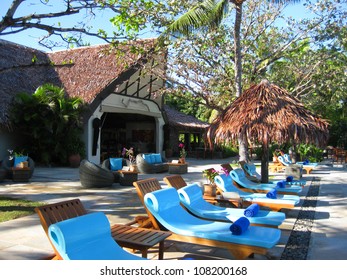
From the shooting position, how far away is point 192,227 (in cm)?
455

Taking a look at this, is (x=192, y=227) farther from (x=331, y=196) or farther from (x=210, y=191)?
(x=331, y=196)

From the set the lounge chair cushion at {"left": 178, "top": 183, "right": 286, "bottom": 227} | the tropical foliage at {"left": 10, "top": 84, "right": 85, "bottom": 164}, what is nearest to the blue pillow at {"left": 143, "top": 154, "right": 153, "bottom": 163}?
the tropical foliage at {"left": 10, "top": 84, "right": 85, "bottom": 164}

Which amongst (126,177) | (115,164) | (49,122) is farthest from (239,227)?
(49,122)

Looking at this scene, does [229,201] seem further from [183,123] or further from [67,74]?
[183,123]

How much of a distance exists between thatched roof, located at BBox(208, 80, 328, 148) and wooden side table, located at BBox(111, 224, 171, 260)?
401 cm

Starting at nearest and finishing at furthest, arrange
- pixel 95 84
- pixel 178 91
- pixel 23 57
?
pixel 178 91 → pixel 95 84 → pixel 23 57

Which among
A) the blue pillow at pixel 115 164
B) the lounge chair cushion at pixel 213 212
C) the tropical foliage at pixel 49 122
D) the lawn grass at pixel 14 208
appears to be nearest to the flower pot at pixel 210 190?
the lounge chair cushion at pixel 213 212

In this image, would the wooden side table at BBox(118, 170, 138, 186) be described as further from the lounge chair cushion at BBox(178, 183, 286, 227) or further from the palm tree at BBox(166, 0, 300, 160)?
the lounge chair cushion at BBox(178, 183, 286, 227)

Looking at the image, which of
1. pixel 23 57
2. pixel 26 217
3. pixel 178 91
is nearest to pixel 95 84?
pixel 23 57

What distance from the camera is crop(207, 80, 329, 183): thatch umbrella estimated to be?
7.31 meters

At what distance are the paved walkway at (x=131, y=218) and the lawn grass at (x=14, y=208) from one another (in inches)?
10.1

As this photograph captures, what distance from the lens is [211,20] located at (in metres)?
10.4

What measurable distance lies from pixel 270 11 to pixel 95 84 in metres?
9.87

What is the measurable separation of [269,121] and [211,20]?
4465mm
